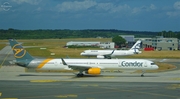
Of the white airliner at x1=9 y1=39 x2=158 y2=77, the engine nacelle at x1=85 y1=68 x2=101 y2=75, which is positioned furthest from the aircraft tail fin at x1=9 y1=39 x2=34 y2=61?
the engine nacelle at x1=85 y1=68 x2=101 y2=75

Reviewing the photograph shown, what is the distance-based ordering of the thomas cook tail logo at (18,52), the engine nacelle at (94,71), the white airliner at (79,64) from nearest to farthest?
the engine nacelle at (94,71), the white airliner at (79,64), the thomas cook tail logo at (18,52)

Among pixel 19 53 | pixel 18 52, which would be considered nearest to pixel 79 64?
pixel 19 53

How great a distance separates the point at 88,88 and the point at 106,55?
175ft

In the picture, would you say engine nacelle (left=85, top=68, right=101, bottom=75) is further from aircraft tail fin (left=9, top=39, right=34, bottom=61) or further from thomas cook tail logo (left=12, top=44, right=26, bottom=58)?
thomas cook tail logo (left=12, top=44, right=26, bottom=58)

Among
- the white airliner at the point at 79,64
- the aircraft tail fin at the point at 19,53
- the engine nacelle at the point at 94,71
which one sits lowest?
the engine nacelle at the point at 94,71

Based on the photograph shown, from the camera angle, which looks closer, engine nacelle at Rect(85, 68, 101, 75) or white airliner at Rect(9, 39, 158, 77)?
engine nacelle at Rect(85, 68, 101, 75)

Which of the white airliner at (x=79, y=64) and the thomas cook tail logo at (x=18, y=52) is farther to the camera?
the thomas cook tail logo at (x=18, y=52)

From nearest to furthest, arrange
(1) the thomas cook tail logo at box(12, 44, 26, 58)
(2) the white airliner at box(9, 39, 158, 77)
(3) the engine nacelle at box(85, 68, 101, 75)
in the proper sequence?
1. (3) the engine nacelle at box(85, 68, 101, 75)
2. (2) the white airliner at box(9, 39, 158, 77)
3. (1) the thomas cook tail logo at box(12, 44, 26, 58)

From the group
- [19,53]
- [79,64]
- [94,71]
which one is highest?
[19,53]

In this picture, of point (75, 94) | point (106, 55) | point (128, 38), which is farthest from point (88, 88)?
point (128, 38)

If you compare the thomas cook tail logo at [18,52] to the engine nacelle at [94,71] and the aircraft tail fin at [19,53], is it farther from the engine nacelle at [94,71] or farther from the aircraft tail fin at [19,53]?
the engine nacelle at [94,71]

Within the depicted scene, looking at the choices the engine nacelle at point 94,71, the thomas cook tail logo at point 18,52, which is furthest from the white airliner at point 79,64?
the engine nacelle at point 94,71

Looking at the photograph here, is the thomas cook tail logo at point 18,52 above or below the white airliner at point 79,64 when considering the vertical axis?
above

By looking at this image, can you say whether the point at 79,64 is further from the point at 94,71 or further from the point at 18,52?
the point at 18,52
